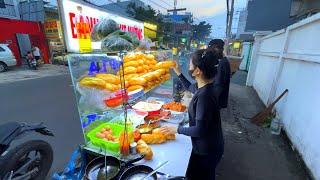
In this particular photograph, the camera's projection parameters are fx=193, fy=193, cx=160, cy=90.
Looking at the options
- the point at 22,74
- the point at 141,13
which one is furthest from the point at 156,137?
the point at 141,13

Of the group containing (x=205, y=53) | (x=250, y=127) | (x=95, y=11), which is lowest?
(x=250, y=127)

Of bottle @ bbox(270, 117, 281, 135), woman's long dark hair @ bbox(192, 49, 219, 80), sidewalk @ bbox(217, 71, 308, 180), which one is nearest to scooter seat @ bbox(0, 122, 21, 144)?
woman's long dark hair @ bbox(192, 49, 219, 80)

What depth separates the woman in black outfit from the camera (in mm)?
1617

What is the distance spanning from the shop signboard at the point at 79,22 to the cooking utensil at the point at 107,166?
86 cm

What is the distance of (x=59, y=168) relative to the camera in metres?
2.99

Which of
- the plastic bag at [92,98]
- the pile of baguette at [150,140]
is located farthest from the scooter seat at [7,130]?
the pile of baguette at [150,140]

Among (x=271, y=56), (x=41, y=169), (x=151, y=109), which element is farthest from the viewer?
(x=271, y=56)

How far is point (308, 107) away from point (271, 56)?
158 inches

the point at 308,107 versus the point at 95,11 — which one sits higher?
the point at 95,11

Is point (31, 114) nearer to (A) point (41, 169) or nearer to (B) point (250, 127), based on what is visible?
(A) point (41, 169)

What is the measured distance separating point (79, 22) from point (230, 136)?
3.99 metres

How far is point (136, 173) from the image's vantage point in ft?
4.70

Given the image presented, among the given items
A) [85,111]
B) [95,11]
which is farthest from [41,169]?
[95,11]

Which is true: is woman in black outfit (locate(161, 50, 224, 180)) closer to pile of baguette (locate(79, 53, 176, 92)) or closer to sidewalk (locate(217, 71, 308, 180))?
pile of baguette (locate(79, 53, 176, 92))
